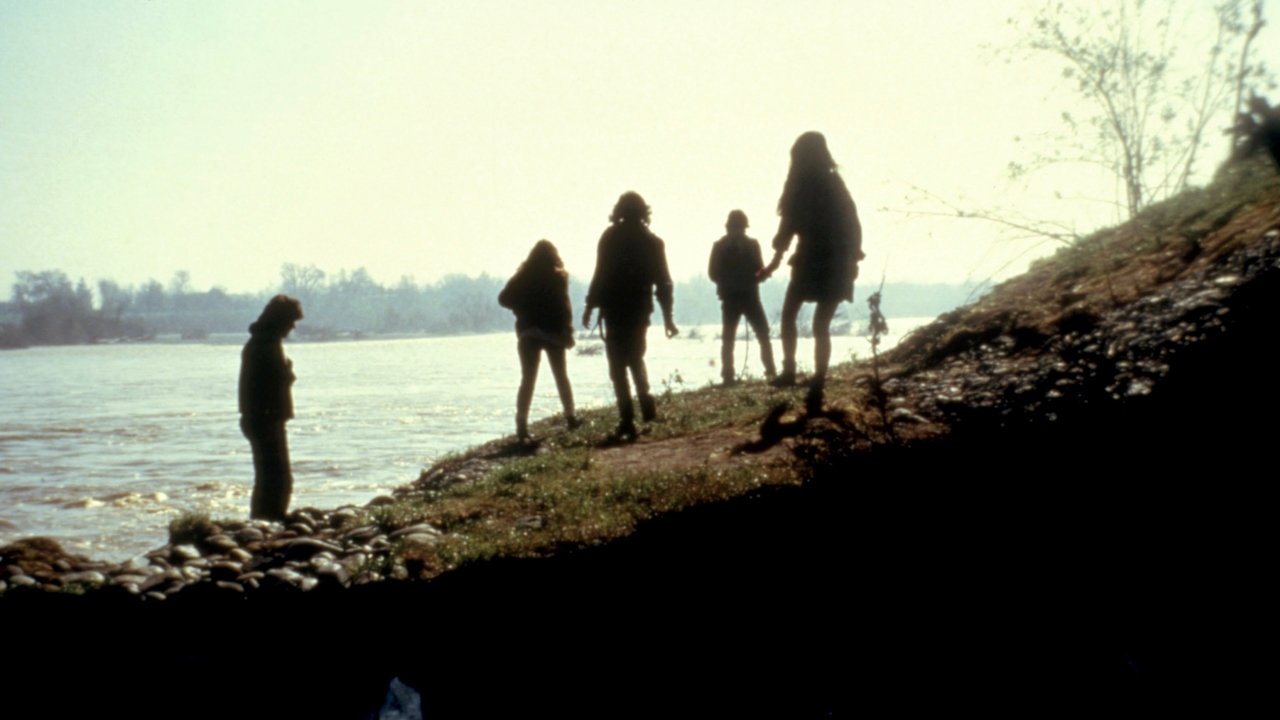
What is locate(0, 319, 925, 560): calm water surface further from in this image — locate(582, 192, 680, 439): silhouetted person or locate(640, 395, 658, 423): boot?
locate(582, 192, 680, 439): silhouetted person

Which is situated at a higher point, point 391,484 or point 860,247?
point 860,247

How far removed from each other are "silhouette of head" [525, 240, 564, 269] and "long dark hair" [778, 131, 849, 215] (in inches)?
143

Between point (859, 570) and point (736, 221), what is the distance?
875cm

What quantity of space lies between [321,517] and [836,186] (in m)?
5.45

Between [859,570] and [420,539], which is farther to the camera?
[420,539]

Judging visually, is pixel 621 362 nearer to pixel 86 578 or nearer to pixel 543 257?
pixel 543 257

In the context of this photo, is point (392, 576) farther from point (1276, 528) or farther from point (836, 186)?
point (836, 186)

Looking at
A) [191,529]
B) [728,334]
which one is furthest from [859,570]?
[728,334]

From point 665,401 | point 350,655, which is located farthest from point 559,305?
point 350,655

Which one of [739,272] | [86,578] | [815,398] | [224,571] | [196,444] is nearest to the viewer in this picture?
[224,571]

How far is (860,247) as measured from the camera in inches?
310

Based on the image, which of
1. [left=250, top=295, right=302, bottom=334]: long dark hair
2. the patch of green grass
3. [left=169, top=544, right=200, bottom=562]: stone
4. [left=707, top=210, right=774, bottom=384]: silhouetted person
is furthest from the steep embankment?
[left=707, top=210, right=774, bottom=384]: silhouetted person

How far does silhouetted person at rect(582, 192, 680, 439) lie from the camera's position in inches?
350

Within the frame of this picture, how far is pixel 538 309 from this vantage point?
10.5m
